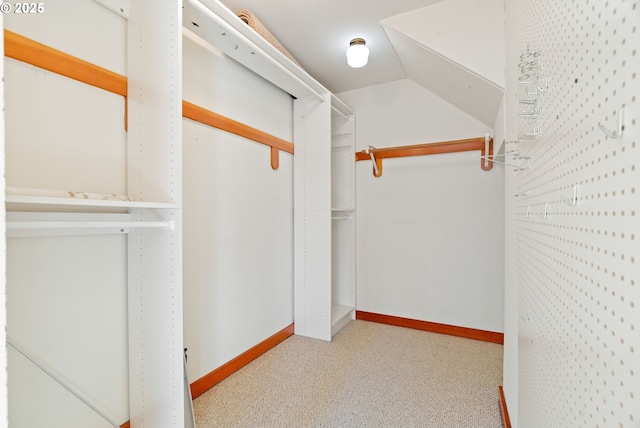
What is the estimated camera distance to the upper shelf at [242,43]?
4.77 ft

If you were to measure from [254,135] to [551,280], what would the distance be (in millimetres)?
2042

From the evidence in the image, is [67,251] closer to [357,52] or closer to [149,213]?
[149,213]

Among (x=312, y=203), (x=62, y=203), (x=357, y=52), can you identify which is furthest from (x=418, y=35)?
(x=62, y=203)

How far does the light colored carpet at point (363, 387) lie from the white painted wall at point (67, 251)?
63cm

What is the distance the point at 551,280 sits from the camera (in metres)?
0.74

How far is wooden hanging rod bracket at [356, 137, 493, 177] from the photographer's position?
101 inches

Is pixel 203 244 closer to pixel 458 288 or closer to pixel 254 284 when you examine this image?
pixel 254 284

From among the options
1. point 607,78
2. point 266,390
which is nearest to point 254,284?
point 266,390

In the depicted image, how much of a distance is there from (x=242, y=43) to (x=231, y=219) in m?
1.13

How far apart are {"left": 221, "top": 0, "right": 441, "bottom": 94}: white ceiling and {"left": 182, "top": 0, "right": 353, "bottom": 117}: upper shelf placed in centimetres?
28

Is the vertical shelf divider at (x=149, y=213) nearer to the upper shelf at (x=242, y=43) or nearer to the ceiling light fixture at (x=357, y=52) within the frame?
the upper shelf at (x=242, y=43)

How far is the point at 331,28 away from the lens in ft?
6.94

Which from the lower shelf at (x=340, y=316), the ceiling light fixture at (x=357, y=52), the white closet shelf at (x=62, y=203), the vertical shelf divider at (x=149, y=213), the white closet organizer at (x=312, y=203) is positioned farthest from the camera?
the lower shelf at (x=340, y=316)

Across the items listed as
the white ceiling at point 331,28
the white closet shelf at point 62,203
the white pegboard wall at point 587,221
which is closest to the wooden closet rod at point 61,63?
the white closet shelf at point 62,203
